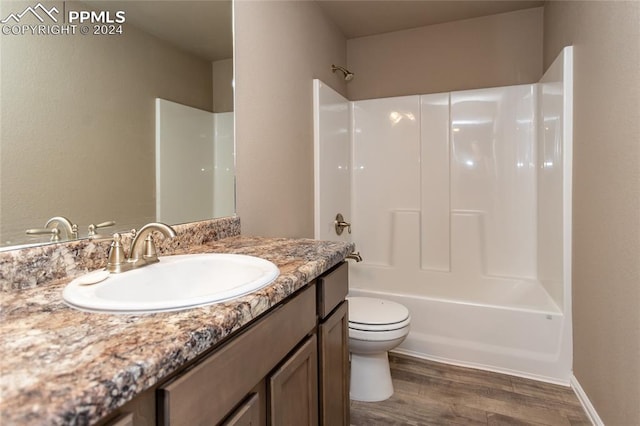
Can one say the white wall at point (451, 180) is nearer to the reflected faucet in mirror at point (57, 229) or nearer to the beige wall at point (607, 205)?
the beige wall at point (607, 205)

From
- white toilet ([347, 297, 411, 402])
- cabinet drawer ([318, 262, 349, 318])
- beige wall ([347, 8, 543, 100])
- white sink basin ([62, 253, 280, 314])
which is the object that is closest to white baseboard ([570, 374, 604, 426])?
white toilet ([347, 297, 411, 402])

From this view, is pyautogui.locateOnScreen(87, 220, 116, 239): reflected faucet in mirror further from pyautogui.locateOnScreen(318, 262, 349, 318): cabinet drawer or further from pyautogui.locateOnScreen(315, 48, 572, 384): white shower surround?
pyautogui.locateOnScreen(315, 48, 572, 384): white shower surround

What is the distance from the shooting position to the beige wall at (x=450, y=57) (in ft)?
8.73

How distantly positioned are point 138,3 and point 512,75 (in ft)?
8.61

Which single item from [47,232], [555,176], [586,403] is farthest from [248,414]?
[555,176]

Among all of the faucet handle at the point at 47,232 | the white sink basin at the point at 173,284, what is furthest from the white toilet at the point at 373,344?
the faucet handle at the point at 47,232

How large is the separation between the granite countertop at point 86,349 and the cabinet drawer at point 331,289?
1.01 ft

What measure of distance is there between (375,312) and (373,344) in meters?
0.19

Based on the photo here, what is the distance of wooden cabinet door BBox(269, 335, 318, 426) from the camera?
0.80 meters

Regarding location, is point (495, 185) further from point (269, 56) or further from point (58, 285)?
point (58, 285)

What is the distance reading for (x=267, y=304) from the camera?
72cm

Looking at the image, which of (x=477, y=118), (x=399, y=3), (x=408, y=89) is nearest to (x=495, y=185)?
(x=477, y=118)

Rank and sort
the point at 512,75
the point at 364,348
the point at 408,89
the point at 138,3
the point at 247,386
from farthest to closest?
the point at 408,89 → the point at 512,75 → the point at 364,348 → the point at 138,3 → the point at 247,386

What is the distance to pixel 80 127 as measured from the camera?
94cm
